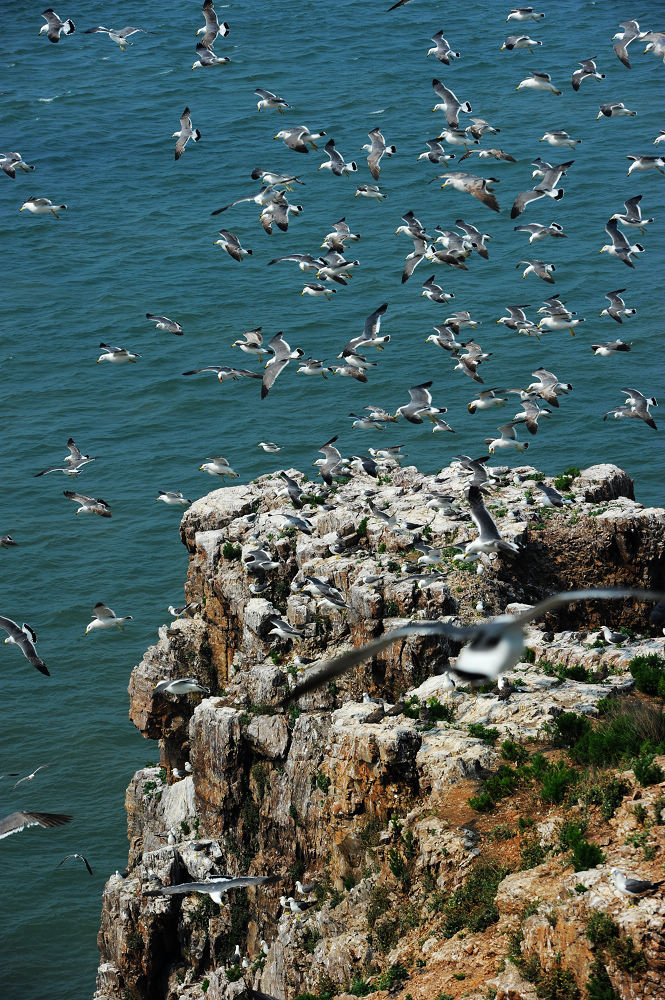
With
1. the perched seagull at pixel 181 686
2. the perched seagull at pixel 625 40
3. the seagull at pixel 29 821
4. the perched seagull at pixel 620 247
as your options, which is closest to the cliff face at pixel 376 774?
the perched seagull at pixel 181 686

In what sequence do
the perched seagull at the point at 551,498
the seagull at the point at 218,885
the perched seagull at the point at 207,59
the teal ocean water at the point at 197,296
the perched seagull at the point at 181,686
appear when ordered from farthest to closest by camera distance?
the teal ocean water at the point at 197,296
the perched seagull at the point at 207,59
the perched seagull at the point at 181,686
the perched seagull at the point at 551,498
the seagull at the point at 218,885

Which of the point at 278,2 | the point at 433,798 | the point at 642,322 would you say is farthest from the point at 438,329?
the point at 278,2

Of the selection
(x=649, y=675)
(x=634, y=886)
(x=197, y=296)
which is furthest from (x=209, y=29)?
(x=634, y=886)

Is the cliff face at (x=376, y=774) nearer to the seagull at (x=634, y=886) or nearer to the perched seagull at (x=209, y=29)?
the seagull at (x=634, y=886)

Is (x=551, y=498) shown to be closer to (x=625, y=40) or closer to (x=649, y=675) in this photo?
(x=649, y=675)

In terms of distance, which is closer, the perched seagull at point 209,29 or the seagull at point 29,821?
the seagull at point 29,821

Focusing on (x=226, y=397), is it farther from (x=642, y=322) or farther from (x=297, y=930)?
(x=297, y=930)

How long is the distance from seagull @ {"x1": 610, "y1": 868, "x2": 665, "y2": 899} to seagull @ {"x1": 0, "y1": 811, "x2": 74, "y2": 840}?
13.3 meters

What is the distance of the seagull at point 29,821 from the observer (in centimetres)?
2577

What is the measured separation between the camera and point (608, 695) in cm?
2181

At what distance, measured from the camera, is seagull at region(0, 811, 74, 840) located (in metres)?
25.8

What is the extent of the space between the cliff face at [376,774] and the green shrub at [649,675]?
0.80 ft

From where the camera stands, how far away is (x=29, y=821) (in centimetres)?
2650

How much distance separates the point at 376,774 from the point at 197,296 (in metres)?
49.3
